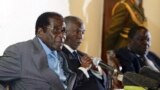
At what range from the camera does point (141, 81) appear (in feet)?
4.88

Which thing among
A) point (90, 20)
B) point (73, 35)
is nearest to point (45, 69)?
point (73, 35)

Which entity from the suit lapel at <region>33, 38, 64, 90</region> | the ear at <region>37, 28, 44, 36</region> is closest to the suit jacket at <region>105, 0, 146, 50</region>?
the ear at <region>37, 28, 44, 36</region>

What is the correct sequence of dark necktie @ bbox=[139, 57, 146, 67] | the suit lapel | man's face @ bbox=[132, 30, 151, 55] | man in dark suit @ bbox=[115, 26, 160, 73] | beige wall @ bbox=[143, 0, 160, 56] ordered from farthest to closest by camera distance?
beige wall @ bbox=[143, 0, 160, 56]
man's face @ bbox=[132, 30, 151, 55]
dark necktie @ bbox=[139, 57, 146, 67]
man in dark suit @ bbox=[115, 26, 160, 73]
the suit lapel

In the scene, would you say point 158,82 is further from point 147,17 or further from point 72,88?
point 147,17

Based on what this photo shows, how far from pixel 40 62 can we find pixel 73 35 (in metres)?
0.68

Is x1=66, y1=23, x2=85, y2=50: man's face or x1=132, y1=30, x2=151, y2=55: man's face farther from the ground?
x1=66, y1=23, x2=85, y2=50: man's face

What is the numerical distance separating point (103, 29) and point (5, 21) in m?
1.51

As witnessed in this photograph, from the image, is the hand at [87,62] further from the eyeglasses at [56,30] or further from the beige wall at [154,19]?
the beige wall at [154,19]

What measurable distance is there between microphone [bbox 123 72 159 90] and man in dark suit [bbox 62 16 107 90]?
28.7 inches

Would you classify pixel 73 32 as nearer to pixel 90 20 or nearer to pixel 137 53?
pixel 137 53

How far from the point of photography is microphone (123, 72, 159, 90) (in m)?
1.47

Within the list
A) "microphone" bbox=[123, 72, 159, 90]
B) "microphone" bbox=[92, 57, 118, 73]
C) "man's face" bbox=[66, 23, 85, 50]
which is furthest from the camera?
"man's face" bbox=[66, 23, 85, 50]

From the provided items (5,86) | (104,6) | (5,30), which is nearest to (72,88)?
(5,86)

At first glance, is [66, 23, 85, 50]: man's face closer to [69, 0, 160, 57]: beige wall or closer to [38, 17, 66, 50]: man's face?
[38, 17, 66, 50]: man's face
